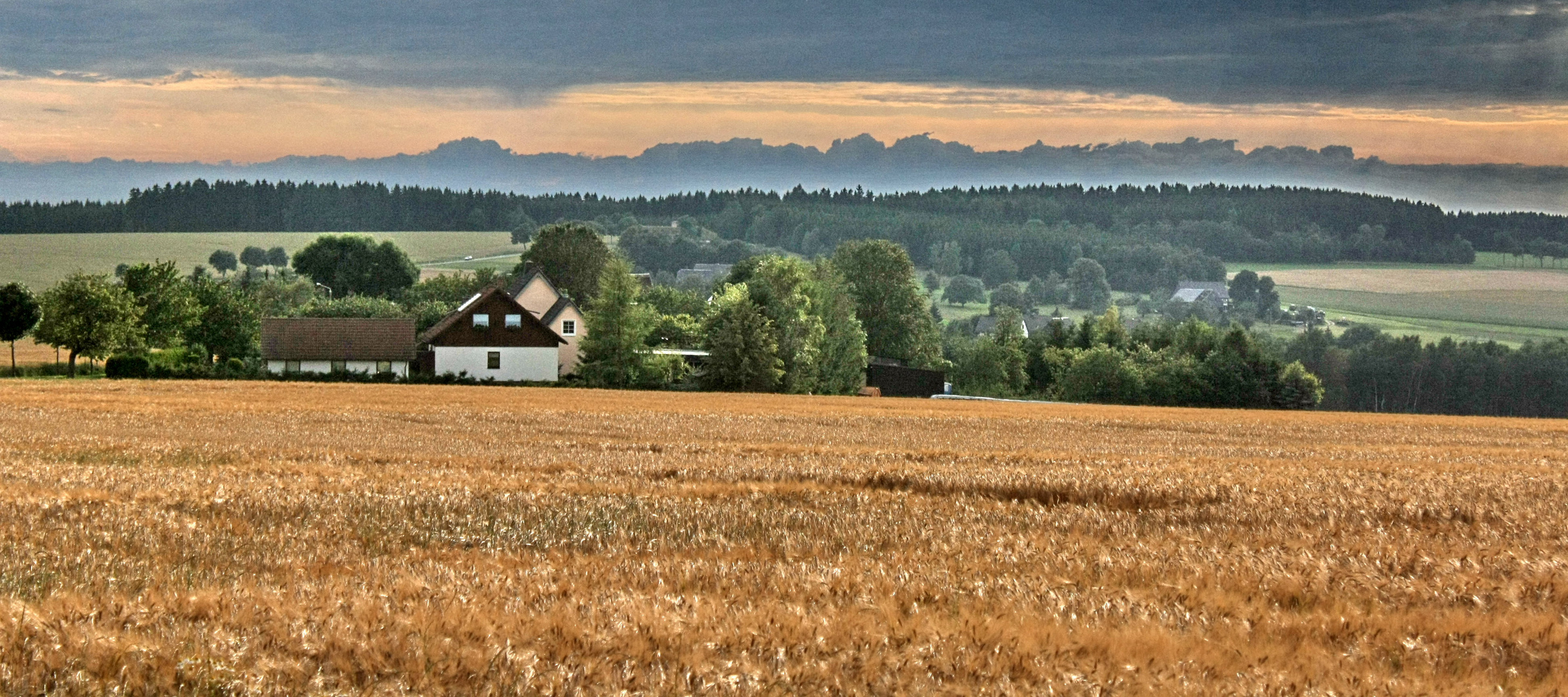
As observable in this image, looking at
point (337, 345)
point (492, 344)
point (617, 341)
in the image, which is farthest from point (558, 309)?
point (617, 341)

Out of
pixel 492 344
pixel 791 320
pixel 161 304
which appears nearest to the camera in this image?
pixel 492 344

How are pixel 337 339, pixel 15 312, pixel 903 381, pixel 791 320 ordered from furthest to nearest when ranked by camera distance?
pixel 903 381
pixel 791 320
pixel 337 339
pixel 15 312

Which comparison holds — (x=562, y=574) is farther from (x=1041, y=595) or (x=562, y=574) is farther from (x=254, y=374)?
(x=254, y=374)

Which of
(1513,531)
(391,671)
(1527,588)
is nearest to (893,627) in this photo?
(391,671)

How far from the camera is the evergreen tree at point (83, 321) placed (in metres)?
78.7

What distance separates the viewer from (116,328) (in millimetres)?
80375

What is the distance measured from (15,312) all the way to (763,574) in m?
91.3

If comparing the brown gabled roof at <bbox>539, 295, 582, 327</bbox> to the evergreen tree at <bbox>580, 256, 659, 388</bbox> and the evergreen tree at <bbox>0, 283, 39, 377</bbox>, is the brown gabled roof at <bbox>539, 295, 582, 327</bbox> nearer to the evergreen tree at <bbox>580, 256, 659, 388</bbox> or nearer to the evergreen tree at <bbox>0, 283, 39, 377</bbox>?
the evergreen tree at <bbox>580, 256, 659, 388</bbox>

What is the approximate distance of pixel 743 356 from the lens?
81188 mm

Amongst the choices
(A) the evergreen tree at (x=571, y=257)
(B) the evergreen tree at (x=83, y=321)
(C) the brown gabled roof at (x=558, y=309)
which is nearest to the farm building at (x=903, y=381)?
(C) the brown gabled roof at (x=558, y=309)

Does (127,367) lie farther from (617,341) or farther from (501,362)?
(617,341)

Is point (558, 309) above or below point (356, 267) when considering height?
below

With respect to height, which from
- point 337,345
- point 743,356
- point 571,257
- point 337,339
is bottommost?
point 337,345

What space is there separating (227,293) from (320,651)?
356 ft
